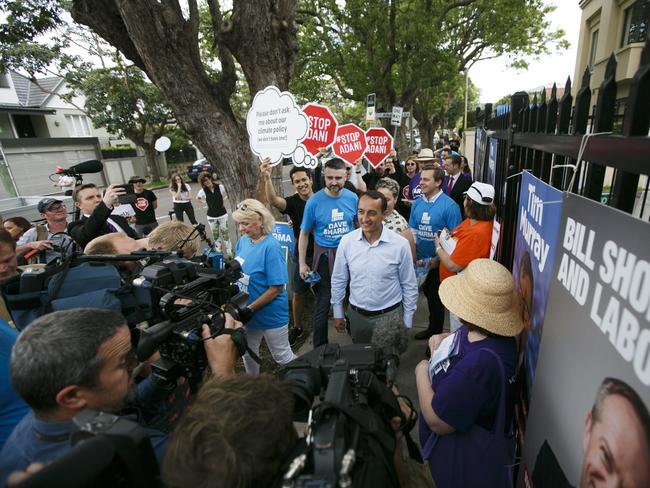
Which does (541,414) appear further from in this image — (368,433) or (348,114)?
(348,114)

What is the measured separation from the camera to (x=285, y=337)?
3113mm

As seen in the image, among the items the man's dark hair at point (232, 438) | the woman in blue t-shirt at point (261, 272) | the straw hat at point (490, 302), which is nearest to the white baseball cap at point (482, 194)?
the straw hat at point (490, 302)

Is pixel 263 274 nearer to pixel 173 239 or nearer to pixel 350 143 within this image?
pixel 173 239

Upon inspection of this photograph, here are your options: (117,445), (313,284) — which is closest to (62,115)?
(313,284)


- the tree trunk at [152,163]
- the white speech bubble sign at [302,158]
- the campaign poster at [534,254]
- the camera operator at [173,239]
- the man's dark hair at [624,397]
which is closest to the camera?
the man's dark hair at [624,397]

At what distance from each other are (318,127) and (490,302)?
3.32 m

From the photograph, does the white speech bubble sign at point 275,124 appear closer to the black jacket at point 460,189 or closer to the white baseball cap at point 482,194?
the white baseball cap at point 482,194

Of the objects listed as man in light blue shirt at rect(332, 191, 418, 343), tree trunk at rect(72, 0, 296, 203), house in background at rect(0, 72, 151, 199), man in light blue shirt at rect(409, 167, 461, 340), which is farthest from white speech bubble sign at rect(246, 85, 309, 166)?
house in background at rect(0, 72, 151, 199)

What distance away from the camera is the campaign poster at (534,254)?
4.49 ft

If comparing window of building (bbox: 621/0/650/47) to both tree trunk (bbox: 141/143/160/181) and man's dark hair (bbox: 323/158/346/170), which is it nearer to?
man's dark hair (bbox: 323/158/346/170)

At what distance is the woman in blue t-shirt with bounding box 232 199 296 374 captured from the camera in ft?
9.48

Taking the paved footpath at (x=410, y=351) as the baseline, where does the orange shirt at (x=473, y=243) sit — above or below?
above

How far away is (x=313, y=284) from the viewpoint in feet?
12.7

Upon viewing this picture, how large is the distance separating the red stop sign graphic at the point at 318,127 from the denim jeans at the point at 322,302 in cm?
141
